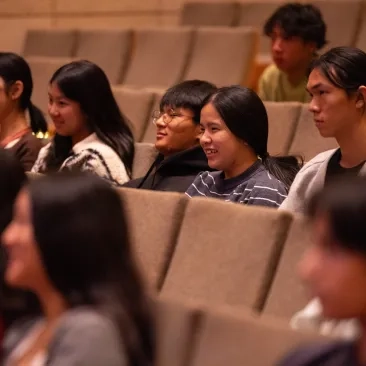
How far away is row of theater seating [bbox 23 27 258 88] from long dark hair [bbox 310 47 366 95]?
1123 mm

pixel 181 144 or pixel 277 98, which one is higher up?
pixel 181 144

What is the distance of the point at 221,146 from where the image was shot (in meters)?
1.54

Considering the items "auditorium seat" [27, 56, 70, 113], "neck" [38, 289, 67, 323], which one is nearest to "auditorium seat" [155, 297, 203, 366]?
"neck" [38, 289, 67, 323]

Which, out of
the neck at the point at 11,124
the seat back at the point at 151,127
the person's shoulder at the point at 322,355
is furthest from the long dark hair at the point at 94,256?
the seat back at the point at 151,127

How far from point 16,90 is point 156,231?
2.70 ft

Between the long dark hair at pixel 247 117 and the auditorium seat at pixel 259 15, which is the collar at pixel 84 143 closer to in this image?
the long dark hair at pixel 247 117

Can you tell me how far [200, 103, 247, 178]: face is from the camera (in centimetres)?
153

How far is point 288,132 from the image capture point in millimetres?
1943

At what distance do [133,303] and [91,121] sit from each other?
1.15 metres

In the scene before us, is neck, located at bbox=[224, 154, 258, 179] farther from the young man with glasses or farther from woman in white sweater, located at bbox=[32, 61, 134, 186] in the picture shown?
woman in white sweater, located at bbox=[32, 61, 134, 186]

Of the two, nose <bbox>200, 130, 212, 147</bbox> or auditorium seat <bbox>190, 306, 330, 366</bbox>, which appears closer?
auditorium seat <bbox>190, 306, 330, 366</bbox>

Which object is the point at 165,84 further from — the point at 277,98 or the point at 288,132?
the point at 288,132

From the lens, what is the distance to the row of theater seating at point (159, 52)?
2.58 meters

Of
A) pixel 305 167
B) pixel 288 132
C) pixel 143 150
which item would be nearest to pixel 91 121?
pixel 143 150
